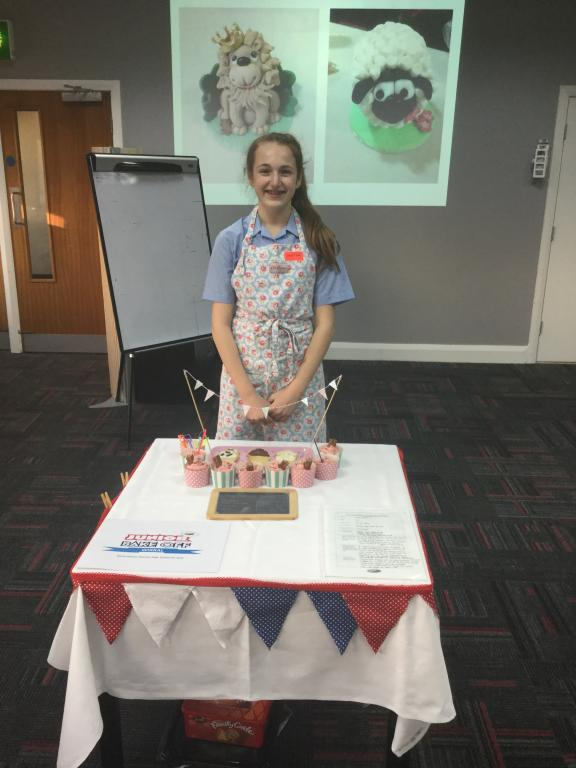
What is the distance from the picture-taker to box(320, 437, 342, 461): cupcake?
4.76ft

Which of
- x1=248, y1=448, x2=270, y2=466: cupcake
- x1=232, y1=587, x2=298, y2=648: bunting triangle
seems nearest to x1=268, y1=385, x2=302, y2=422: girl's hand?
x1=248, y1=448, x2=270, y2=466: cupcake

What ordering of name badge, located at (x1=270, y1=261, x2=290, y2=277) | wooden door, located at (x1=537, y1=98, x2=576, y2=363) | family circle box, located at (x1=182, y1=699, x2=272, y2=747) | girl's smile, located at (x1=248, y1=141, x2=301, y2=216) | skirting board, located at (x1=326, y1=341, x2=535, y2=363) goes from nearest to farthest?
family circle box, located at (x1=182, y1=699, x2=272, y2=747)
girl's smile, located at (x1=248, y1=141, x2=301, y2=216)
name badge, located at (x1=270, y1=261, x2=290, y2=277)
wooden door, located at (x1=537, y1=98, x2=576, y2=363)
skirting board, located at (x1=326, y1=341, x2=535, y2=363)

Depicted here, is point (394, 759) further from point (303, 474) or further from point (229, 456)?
point (229, 456)

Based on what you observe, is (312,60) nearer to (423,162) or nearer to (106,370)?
(423,162)

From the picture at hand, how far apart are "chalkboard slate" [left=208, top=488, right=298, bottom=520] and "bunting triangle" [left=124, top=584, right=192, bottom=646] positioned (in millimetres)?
212

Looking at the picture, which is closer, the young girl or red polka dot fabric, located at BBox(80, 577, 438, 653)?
red polka dot fabric, located at BBox(80, 577, 438, 653)

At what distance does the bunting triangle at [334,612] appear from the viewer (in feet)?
3.57

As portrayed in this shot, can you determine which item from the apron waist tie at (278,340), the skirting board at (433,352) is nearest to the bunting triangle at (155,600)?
the apron waist tie at (278,340)

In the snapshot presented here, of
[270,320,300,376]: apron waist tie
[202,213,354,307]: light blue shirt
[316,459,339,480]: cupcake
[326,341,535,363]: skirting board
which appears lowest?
[326,341,535,363]: skirting board

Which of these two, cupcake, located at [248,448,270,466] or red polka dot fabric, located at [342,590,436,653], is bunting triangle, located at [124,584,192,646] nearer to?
red polka dot fabric, located at [342,590,436,653]

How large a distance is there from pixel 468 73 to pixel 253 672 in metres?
3.99

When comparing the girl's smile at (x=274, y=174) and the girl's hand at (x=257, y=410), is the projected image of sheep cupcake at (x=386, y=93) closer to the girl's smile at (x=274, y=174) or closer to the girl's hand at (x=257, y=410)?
the girl's smile at (x=274, y=174)

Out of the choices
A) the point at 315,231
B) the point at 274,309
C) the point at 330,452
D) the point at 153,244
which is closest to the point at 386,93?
the point at 153,244

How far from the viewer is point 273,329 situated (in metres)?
1.66
